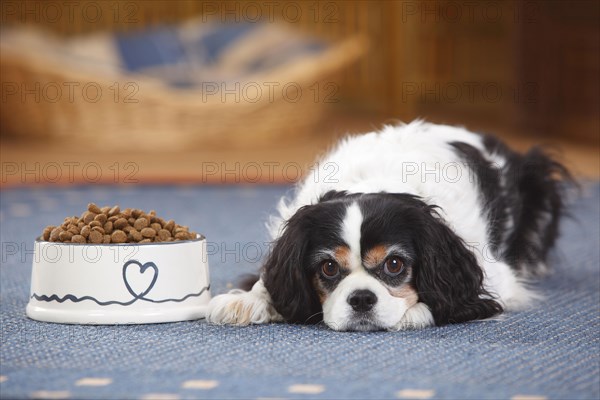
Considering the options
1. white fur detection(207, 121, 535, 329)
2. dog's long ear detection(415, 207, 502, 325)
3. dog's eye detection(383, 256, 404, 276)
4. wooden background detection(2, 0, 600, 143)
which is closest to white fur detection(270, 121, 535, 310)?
white fur detection(207, 121, 535, 329)

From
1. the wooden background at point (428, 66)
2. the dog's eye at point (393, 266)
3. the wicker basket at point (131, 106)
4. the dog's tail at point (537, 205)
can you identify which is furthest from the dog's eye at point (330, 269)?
the wicker basket at point (131, 106)

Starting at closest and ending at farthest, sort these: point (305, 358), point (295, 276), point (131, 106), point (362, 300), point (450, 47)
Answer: point (305, 358) → point (362, 300) → point (295, 276) → point (131, 106) → point (450, 47)

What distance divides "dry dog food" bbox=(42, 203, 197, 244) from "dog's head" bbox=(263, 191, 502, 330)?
0.26m

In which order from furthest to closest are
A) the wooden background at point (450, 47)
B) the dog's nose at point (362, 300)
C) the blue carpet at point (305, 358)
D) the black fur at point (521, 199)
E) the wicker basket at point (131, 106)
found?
the wooden background at point (450, 47)
the wicker basket at point (131, 106)
the black fur at point (521, 199)
the dog's nose at point (362, 300)
the blue carpet at point (305, 358)

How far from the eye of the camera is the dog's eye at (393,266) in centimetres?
225

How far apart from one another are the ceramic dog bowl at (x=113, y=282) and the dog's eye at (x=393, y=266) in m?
0.45

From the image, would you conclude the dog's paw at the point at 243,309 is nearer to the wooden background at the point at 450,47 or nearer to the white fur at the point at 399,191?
the white fur at the point at 399,191

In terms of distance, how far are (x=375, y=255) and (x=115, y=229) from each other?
0.61 metres

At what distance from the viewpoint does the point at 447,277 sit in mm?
2322

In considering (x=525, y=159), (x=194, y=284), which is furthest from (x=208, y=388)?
(x=525, y=159)

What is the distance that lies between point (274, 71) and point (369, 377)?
508 cm

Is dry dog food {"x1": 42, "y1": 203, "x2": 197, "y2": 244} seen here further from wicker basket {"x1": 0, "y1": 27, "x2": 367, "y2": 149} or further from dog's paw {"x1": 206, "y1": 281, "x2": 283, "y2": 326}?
wicker basket {"x1": 0, "y1": 27, "x2": 367, "y2": 149}

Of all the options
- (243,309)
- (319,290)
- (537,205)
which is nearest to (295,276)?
(319,290)

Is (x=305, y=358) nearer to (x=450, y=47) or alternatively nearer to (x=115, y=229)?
(x=115, y=229)
